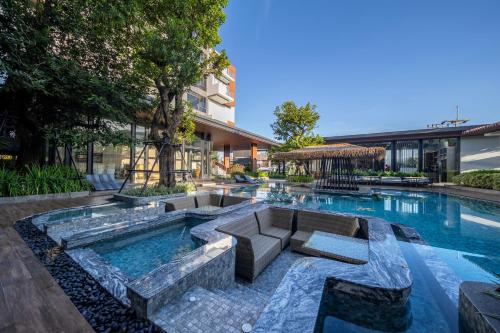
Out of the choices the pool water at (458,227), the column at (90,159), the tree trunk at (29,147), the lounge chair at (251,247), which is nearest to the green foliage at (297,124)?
the pool water at (458,227)

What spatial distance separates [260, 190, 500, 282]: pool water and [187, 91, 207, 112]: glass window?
17003mm

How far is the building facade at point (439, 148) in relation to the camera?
14.8m

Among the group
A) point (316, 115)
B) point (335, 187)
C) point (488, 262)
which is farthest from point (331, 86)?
point (488, 262)

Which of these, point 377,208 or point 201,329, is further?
point 377,208

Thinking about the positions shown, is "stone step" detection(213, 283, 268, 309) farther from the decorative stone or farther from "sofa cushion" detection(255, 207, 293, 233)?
"sofa cushion" detection(255, 207, 293, 233)

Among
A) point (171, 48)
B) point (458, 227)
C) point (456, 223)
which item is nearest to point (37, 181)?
point (171, 48)

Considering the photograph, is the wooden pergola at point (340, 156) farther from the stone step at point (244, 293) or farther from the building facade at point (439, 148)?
the stone step at point (244, 293)

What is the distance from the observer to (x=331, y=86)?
18.8 m

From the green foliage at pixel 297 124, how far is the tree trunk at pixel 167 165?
13264 millimetres

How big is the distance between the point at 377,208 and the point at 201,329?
343 inches

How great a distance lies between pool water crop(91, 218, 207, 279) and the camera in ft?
10.7

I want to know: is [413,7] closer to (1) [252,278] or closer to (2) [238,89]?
(1) [252,278]

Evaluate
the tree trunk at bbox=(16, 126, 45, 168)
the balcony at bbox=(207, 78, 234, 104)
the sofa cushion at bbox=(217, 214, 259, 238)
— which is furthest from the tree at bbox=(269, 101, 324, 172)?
the tree trunk at bbox=(16, 126, 45, 168)

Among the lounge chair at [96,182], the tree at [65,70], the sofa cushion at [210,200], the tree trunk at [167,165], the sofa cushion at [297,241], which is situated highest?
the tree at [65,70]
